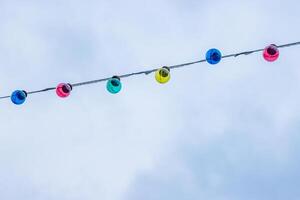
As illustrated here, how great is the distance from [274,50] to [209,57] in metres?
1.34

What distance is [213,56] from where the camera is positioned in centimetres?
1061

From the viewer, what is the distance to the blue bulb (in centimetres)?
1059

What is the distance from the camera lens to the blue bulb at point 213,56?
10586mm

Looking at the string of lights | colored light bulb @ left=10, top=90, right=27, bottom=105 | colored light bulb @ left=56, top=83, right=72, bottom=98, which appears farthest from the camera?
colored light bulb @ left=10, top=90, right=27, bottom=105

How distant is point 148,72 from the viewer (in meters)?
10.7

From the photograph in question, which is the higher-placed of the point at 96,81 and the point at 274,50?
the point at 274,50

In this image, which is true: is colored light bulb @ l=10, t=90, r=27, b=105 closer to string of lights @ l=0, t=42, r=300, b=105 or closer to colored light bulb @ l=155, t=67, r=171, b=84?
string of lights @ l=0, t=42, r=300, b=105

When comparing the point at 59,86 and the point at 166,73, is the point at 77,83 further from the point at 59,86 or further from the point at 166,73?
the point at 166,73

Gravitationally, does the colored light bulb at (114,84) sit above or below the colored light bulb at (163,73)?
below

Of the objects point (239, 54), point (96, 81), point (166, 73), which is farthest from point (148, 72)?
point (239, 54)

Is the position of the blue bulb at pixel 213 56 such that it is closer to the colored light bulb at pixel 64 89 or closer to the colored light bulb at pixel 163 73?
the colored light bulb at pixel 163 73

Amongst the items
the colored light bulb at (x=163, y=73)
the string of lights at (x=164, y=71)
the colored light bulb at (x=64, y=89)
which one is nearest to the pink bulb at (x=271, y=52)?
the string of lights at (x=164, y=71)

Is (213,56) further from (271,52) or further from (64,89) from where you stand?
(64,89)

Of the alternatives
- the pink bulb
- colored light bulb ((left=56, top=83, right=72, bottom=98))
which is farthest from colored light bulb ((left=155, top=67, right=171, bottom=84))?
the pink bulb
